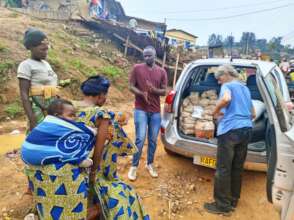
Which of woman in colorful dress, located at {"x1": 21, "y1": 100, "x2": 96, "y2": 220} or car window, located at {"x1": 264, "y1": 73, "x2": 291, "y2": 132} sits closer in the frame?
woman in colorful dress, located at {"x1": 21, "y1": 100, "x2": 96, "y2": 220}

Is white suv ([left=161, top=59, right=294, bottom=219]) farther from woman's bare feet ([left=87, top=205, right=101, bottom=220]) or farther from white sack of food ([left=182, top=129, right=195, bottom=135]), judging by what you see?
woman's bare feet ([left=87, top=205, right=101, bottom=220])

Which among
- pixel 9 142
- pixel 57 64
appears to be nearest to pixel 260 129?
pixel 9 142

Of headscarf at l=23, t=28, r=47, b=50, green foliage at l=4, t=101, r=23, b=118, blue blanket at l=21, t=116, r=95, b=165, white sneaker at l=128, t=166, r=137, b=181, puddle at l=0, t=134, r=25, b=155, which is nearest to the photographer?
blue blanket at l=21, t=116, r=95, b=165

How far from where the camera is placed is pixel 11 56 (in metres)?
8.59

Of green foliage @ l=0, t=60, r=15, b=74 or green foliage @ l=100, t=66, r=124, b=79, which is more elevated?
green foliage @ l=0, t=60, r=15, b=74

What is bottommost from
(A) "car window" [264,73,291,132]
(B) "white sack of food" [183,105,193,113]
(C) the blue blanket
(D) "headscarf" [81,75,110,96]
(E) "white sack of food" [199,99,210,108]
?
(B) "white sack of food" [183,105,193,113]

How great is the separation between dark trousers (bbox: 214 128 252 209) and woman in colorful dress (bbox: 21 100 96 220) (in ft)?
5.41

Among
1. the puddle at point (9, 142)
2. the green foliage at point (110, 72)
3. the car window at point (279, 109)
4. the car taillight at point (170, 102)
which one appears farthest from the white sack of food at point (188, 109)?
the green foliage at point (110, 72)

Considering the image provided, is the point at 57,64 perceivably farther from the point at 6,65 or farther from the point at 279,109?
the point at 279,109

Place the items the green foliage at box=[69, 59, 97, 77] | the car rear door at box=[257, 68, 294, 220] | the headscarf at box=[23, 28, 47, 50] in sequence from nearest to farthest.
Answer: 1. the car rear door at box=[257, 68, 294, 220]
2. the headscarf at box=[23, 28, 47, 50]
3. the green foliage at box=[69, 59, 97, 77]

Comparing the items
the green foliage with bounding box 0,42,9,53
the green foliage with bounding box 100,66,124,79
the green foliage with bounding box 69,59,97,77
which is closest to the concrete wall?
the green foliage with bounding box 100,66,124,79

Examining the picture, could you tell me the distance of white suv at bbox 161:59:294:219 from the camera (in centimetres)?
238

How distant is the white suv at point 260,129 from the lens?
238 centimetres

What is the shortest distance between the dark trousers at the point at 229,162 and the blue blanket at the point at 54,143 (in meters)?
1.74
